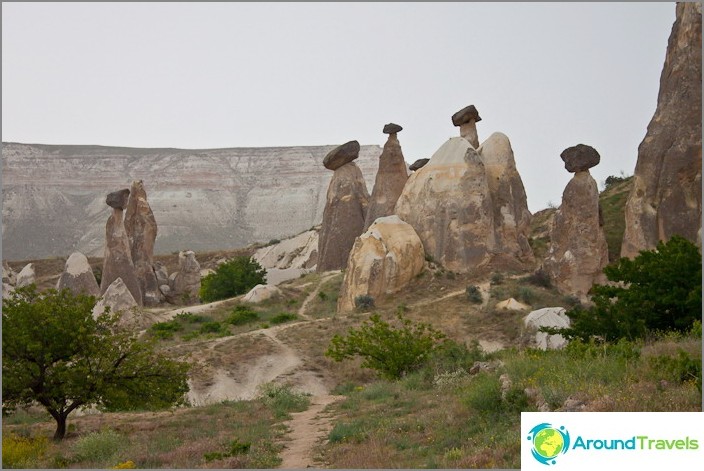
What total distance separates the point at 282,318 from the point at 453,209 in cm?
784

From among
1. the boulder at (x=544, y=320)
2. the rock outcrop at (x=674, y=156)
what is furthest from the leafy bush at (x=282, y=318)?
the rock outcrop at (x=674, y=156)

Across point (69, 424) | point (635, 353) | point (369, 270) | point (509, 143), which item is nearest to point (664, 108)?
point (509, 143)

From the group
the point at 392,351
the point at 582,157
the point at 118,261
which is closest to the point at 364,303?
the point at 392,351

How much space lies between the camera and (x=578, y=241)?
88.6 feet

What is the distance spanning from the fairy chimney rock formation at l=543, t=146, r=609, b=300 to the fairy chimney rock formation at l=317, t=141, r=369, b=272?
10436 mm

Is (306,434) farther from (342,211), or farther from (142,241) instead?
(142,241)

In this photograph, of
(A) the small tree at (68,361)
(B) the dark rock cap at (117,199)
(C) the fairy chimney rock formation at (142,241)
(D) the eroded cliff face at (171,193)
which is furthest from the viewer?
(D) the eroded cliff face at (171,193)

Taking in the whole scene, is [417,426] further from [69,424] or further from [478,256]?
[478,256]

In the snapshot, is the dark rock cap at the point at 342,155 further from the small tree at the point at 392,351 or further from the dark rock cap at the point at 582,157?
the small tree at the point at 392,351

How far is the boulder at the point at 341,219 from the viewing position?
35.2 meters

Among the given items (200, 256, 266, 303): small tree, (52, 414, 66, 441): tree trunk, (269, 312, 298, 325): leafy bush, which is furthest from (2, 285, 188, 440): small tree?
(200, 256, 266, 303): small tree

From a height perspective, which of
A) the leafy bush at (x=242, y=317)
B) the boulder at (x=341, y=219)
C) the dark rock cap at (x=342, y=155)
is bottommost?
the leafy bush at (x=242, y=317)

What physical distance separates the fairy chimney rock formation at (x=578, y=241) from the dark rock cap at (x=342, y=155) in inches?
463

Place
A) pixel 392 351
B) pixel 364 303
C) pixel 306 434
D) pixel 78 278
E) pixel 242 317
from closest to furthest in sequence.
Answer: pixel 306 434, pixel 392 351, pixel 364 303, pixel 242 317, pixel 78 278
